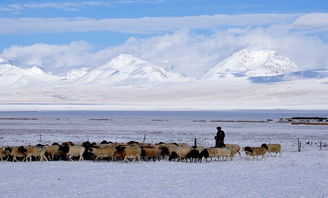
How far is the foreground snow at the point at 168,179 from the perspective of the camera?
13.5 meters

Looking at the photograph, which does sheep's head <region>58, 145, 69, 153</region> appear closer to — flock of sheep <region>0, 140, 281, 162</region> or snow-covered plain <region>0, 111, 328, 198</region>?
flock of sheep <region>0, 140, 281, 162</region>

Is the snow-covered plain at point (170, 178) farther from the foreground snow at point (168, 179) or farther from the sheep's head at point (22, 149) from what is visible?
the sheep's head at point (22, 149)

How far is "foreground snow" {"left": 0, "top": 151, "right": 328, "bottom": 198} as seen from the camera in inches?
533

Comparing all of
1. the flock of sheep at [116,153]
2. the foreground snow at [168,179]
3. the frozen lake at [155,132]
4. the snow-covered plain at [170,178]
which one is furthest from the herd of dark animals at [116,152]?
the frozen lake at [155,132]

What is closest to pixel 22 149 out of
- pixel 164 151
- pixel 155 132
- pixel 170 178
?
pixel 164 151

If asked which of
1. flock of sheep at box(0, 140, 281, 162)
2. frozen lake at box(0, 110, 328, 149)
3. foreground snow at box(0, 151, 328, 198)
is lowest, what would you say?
foreground snow at box(0, 151, 328, 198)

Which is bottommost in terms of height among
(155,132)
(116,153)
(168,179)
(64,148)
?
(168,179)

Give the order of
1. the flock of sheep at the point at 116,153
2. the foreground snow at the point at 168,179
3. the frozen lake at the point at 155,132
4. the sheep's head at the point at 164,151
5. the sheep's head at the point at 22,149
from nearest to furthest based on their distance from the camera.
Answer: the foreground snow at the point at 168,179 < the sheep's head at the point at 22,149 < the flock of sheep at the point at 116,153 < the sheep's head at the point at 164,151 < the frozen lake at the point at 155,132

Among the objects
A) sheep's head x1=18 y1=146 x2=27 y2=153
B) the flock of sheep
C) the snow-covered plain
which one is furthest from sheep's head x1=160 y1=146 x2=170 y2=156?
sheep's head x1=18 y1=146 x2=27 y2=153

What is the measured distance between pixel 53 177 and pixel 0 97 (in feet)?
616

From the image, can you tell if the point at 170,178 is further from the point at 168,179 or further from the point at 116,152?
the point at 116,152

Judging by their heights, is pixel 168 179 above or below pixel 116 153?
below

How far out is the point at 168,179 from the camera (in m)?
15.6

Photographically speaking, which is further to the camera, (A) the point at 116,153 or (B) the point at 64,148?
(B) the point at 64,148
